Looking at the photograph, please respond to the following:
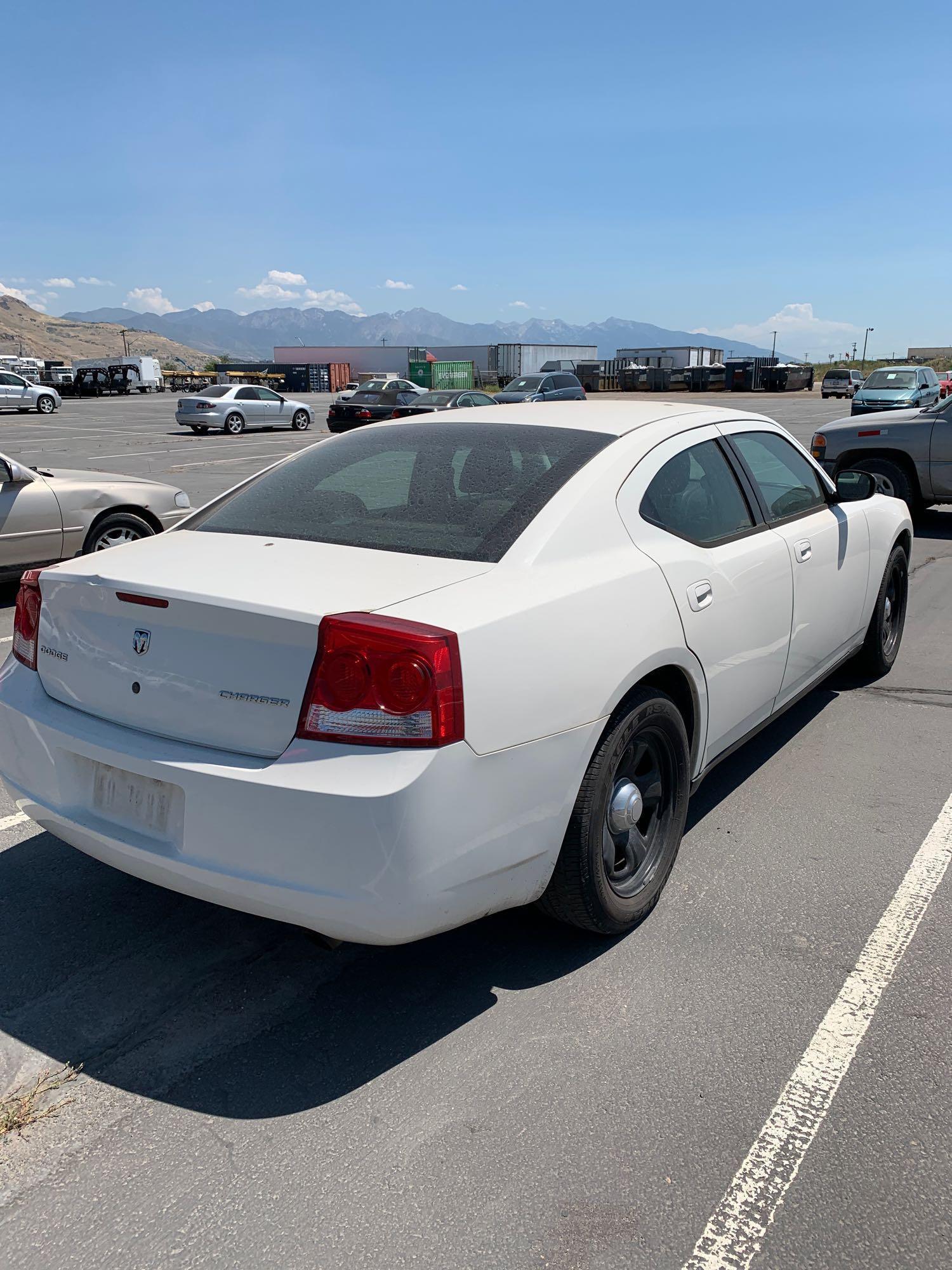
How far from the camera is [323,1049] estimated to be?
2676 mm

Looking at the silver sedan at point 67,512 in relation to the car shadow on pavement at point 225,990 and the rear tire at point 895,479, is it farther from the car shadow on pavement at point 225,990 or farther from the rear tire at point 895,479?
the rear tire at point 895,479

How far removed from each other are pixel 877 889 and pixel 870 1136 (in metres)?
1.29

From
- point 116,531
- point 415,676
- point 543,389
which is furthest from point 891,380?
point 415,676

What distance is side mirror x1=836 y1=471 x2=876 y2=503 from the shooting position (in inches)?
196

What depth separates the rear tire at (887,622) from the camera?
5.58 m

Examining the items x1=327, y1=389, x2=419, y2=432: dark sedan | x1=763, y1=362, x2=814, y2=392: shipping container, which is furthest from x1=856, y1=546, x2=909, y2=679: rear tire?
x1=763, y1=362, x2=814, y2=392: shipping container

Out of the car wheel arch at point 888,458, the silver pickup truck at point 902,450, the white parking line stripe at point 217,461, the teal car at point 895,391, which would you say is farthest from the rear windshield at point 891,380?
the car wheel arch at point 888,458

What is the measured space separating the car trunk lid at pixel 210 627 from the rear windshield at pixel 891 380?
30515 mm

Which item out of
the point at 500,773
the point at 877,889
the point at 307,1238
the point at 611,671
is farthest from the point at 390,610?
the point at 877,889

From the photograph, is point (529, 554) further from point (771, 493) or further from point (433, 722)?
point (771, 493)

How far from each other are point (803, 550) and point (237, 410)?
29.2 m

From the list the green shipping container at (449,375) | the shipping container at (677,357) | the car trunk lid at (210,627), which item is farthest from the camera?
the shipping container at (677,357)

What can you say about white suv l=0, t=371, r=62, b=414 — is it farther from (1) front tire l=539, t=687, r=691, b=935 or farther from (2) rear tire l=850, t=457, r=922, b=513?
(1) front tire l=539, t=687, r=691, b=935

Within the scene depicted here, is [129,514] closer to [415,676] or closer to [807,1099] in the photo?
[415,676]
